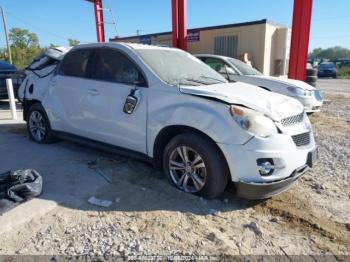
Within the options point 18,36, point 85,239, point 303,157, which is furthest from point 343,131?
point 18,36

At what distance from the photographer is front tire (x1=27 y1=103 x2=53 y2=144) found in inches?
205

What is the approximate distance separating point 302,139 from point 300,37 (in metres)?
6.60

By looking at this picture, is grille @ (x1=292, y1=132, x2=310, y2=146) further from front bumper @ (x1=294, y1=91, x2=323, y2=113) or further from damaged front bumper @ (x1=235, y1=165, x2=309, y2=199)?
front bumper @ (x1=294, y1=91, x2=323, y2=113)

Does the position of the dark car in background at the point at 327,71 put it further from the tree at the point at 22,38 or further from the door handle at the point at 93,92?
the tree at the point at 22,38

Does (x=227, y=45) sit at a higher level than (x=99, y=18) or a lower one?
lower

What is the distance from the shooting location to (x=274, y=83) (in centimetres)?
745

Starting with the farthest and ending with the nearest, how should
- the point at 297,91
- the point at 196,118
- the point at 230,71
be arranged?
the point at 230,71 → the point at 297,91 → the point at 196,118

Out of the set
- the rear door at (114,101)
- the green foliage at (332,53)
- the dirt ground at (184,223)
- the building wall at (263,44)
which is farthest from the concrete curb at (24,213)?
the green foliage at (332,53)

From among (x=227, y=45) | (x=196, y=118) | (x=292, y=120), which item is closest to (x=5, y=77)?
(x=196, y=118)

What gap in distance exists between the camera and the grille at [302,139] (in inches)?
126

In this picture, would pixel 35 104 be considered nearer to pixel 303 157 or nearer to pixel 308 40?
pixel 303 157

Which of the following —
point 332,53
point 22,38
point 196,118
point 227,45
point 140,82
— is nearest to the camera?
point 196,118

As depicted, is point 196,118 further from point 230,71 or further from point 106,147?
point 230,71

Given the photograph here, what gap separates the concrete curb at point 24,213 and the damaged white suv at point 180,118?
1178mm
